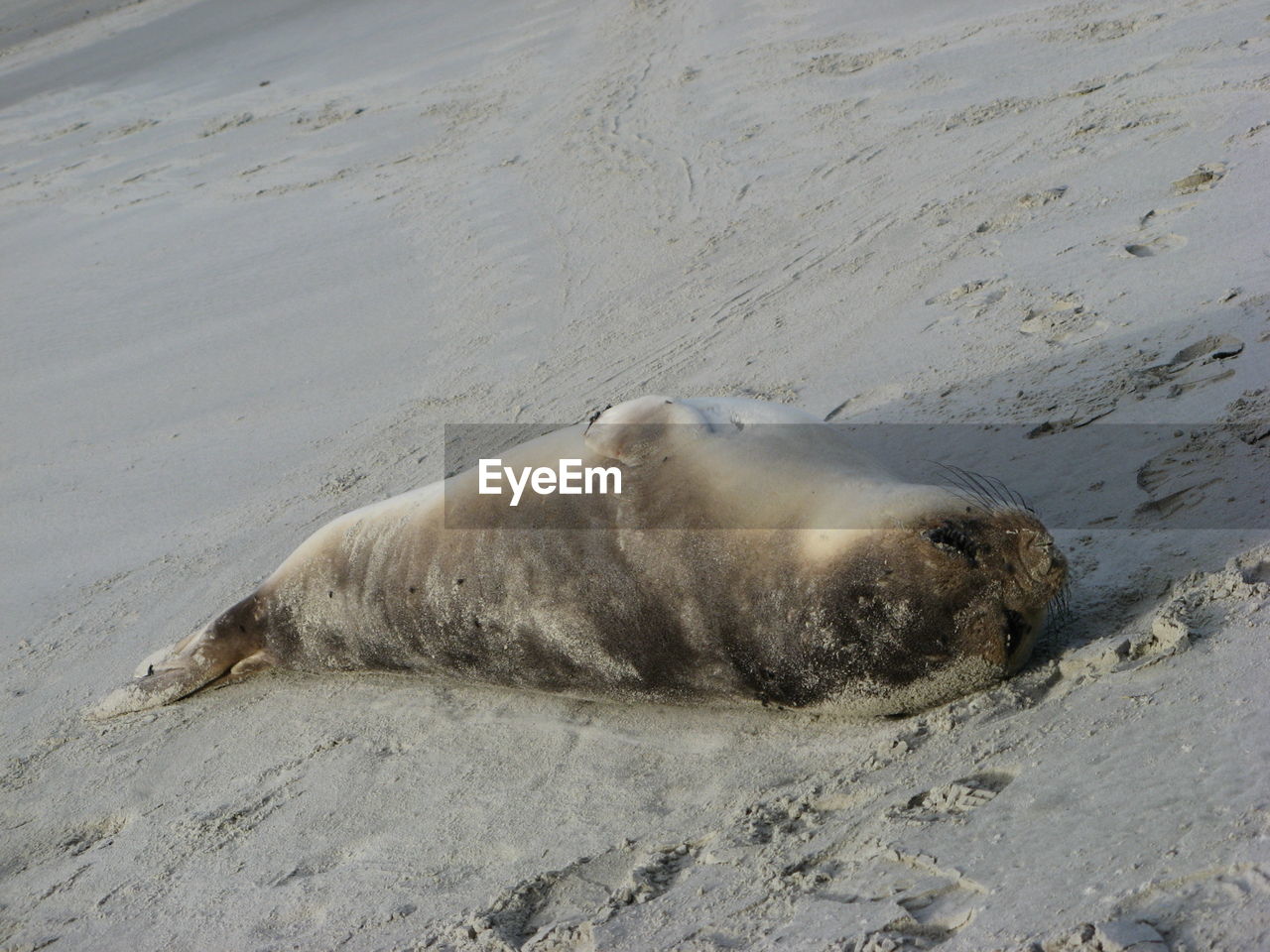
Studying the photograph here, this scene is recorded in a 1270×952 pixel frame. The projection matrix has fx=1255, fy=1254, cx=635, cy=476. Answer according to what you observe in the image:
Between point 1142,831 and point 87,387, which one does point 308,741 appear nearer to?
point 1142,831

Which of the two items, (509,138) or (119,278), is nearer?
(119,278)

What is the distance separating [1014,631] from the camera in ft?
11.1

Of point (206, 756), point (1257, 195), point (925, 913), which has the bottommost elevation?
point (206, 756)

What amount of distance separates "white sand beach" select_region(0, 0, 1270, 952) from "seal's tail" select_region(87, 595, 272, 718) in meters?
0.09

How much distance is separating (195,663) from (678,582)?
2221 mm

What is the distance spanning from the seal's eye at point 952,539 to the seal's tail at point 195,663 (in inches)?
113

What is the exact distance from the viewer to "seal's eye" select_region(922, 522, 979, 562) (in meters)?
3.37

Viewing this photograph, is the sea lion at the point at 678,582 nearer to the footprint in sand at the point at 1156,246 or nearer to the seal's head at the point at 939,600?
the seal's head at the point at 939,600

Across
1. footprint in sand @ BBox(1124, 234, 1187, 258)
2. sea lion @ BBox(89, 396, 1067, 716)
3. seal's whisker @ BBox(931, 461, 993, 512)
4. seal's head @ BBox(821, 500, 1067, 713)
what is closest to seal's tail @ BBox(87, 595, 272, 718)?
sea lion @ BBox(89, 396, 1067, 716)

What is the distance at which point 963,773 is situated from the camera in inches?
126

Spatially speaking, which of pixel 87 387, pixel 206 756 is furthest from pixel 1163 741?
pixel 87 387

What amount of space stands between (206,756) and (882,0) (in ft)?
26.1

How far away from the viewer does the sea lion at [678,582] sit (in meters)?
3.43

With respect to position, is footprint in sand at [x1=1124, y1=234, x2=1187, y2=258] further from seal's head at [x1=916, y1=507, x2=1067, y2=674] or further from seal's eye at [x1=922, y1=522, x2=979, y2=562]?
seal's eye at [x1=922, y1=522, x2=979, y2=562]
